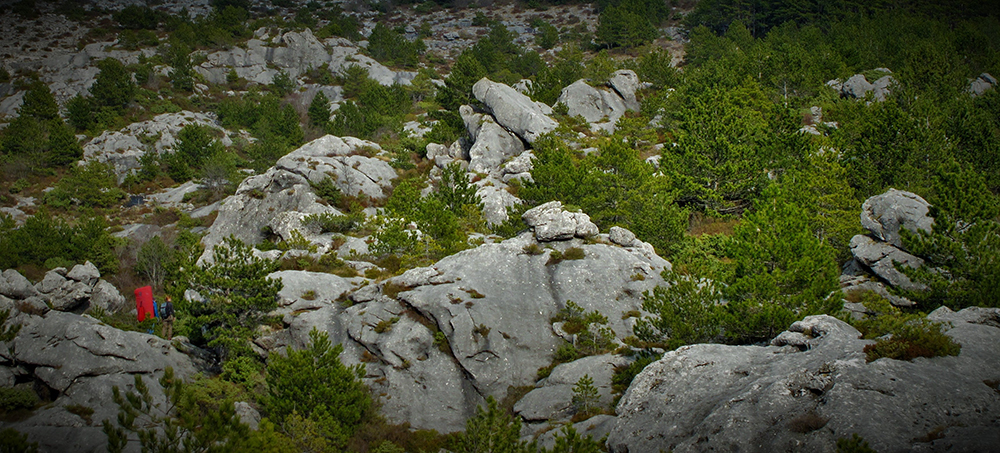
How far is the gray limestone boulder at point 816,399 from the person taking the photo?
10531mm

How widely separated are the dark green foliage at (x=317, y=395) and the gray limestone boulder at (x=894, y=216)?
82.1ft

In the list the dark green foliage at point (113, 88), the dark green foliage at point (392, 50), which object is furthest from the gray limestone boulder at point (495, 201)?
the dark green foliage at point (392, 50)

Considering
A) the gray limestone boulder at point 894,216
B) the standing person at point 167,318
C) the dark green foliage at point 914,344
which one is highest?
the dark green foliage at point 914,344

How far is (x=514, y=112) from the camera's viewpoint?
172 feet

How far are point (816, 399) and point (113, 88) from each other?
78.0 meters

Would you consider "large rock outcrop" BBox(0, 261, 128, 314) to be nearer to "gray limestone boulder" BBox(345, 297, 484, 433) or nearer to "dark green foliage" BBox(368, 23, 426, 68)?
"gray limestone boulder" BBox(345, 297, 484, 433)

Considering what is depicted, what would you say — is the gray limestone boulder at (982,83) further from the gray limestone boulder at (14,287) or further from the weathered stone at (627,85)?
the gray limestone boulder at (14,287)

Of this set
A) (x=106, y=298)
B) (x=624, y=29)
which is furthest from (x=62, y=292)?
A: (x=624, y=29)

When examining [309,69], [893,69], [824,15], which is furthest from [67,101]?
[824,15]

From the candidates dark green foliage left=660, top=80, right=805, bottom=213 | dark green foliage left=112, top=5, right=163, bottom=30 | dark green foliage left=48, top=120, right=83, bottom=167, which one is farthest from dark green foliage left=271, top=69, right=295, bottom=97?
dark green foliage left=660, top=80, right=805, bottom=213

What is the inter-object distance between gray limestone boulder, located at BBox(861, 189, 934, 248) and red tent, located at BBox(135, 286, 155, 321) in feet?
124

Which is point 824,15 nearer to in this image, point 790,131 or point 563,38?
point 563,38

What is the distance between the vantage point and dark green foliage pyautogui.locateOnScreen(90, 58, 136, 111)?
212 feet

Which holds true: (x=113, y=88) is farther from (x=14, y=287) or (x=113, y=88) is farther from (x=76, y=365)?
(x=76, y=365)
